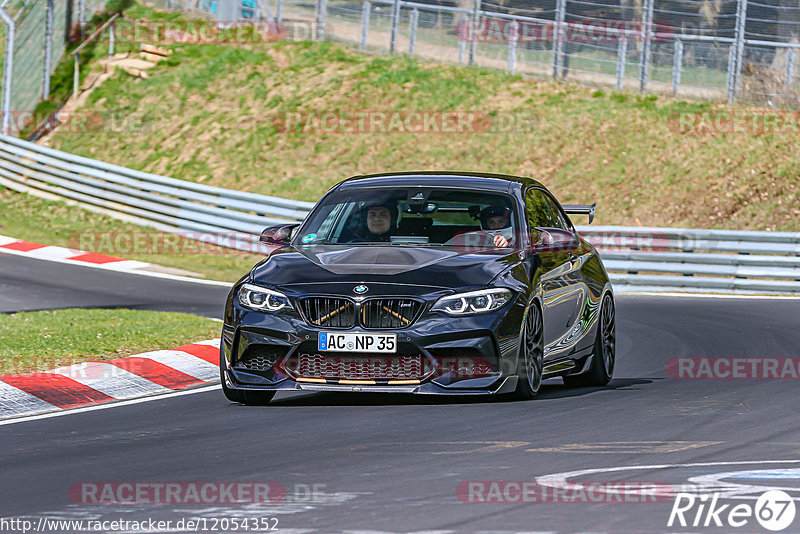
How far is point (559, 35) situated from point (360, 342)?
23.5 metres

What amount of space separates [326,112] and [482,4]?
4338 millimetres

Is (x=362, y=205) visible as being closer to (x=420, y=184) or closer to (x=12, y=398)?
(x=420, y=184)

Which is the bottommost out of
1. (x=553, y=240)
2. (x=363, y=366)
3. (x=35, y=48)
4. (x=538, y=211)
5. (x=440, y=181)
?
(x=363, y=366)

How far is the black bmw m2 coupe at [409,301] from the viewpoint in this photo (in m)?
8.91

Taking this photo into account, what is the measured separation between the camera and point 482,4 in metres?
32.7

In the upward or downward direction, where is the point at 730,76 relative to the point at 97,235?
upward

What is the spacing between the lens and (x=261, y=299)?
362 inches

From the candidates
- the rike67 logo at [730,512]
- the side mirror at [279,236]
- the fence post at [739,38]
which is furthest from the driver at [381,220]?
the fence post at [739,38]

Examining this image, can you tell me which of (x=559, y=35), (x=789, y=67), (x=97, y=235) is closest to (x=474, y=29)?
(x=559, y=35)

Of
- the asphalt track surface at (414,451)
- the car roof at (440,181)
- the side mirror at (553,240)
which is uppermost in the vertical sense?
the car roof at (440,181)

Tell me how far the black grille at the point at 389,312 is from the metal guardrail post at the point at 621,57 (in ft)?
74.1

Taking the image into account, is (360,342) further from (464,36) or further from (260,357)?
(464,36)

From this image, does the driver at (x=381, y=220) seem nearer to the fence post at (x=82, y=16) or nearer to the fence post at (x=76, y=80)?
the fence post at (x=76, y=80)

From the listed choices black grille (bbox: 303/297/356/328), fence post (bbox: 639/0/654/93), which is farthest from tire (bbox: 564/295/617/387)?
fence post (bbox: 639/0/654/93)
